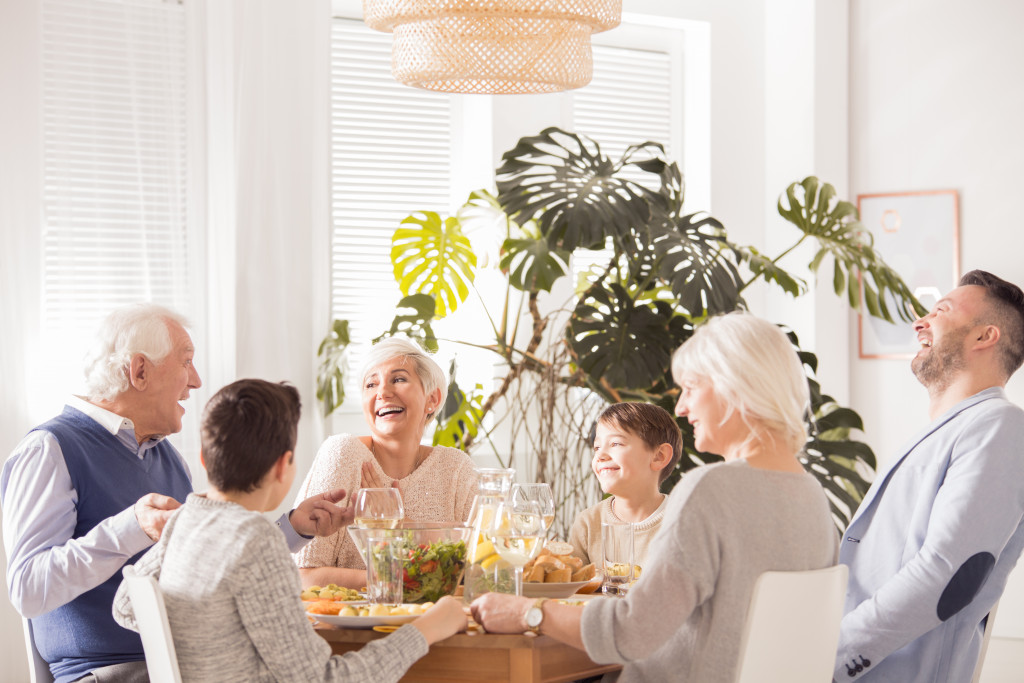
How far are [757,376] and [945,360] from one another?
0.92m

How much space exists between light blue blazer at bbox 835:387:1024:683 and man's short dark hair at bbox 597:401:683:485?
52 centimetres

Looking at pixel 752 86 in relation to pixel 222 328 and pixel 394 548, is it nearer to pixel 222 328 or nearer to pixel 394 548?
pixel 222 328

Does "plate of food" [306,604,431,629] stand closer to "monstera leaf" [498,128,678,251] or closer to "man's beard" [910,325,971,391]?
"man's beard" [910,325,971,391]

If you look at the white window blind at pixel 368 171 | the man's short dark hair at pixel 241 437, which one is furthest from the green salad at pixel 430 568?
the white window blind at pixel 368 171

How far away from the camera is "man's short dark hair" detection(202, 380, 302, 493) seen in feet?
5.91

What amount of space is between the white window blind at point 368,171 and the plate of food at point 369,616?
123 inches

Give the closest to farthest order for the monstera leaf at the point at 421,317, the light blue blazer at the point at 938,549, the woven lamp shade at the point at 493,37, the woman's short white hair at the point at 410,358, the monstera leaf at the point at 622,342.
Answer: the light blue blazer at the point at 938,549, the woven lamp shade at the point at 493,37, the woman's short white hair at the point at 410,358, the monstera leaf at the point at 622,342, the monstera leaf at the point at 421,317

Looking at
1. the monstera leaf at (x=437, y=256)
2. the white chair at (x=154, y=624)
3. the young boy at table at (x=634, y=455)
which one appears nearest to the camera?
the white chair at (x=154, y=624)

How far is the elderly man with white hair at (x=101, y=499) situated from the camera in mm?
2146

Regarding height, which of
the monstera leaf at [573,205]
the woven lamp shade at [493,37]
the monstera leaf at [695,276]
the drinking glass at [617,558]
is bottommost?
the drinking glass at [617,558]

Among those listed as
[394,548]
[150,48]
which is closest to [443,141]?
[150,48]

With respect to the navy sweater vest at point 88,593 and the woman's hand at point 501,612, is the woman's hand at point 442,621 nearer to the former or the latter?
the woman's hand at point 501,612

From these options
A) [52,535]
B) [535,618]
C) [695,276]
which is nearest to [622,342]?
[695,276]

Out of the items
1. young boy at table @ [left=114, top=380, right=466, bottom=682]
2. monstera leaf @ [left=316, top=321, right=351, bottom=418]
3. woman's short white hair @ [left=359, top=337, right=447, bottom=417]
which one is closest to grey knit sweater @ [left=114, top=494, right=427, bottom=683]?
young boy at table @ [left=114, top=380, right=466, bottom=682]
